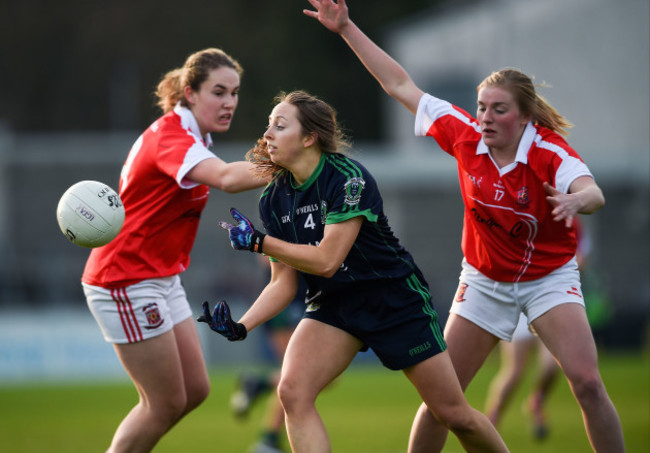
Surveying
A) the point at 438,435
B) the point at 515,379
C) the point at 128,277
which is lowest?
the point at 515,379

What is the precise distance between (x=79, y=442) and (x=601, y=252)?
17791 mm

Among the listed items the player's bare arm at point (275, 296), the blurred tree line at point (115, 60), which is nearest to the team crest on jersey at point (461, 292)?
the player's bare arm at point (275, 296)

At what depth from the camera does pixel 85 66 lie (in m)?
37.0

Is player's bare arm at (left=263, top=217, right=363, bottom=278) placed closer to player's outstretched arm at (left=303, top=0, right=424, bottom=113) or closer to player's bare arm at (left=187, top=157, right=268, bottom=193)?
player's bare arm at (left=187, top=157, right=268, bottom=193)

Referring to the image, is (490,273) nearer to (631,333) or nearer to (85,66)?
(631,333)

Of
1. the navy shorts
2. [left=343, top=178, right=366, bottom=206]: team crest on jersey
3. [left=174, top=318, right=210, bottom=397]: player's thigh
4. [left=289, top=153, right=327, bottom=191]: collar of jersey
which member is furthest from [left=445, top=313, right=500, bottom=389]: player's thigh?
[left=174, top=318, right=210, bottom=397]: player's thigh

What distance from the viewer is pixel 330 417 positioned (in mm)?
10719

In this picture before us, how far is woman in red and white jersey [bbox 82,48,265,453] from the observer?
17.6ft

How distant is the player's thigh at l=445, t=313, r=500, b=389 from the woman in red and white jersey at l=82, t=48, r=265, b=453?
5.38 feet

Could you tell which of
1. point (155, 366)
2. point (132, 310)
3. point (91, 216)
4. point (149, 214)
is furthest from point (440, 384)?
point (91, 216)

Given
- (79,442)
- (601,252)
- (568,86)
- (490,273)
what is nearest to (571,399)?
(79,442)

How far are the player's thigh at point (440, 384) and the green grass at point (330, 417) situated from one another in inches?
124

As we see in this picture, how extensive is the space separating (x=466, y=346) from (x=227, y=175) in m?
1.70

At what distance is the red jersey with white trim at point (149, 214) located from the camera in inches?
211
